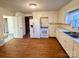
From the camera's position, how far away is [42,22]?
8547 mm

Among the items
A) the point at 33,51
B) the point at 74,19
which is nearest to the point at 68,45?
the point at 33,51

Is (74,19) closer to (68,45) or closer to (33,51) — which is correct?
(68,45)

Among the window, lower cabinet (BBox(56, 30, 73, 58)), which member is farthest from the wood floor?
the window

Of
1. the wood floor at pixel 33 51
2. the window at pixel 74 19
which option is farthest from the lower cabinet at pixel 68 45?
the window at pixel 74 19

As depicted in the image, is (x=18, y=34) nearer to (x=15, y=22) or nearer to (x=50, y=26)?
(x=15, y=22)

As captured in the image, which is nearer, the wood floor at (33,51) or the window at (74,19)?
the wood floor at (33,51)

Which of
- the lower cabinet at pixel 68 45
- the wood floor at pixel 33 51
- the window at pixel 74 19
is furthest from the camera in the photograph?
the window at pixel 74 19

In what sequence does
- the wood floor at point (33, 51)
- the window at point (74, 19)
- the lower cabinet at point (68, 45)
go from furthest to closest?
the window at point (74, 19) < the wood floor at point (33, 51) < the lower cabinet at point (68, 45)

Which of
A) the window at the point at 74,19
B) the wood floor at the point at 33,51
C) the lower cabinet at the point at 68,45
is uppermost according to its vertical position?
the window at the point at 74,19

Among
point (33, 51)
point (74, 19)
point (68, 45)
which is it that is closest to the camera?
point (68, 45)

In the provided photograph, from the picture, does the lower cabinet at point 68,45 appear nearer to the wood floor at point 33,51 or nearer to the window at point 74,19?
the wood floor at point 33,51

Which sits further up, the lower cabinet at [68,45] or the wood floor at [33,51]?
the lower cabinet at [68,45]

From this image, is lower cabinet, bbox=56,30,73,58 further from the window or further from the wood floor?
the window

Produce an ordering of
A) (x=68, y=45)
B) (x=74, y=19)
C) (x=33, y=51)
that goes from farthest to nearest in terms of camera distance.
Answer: (x=74, y=19) < (x=33, y=51) < (x=68, y=45)
